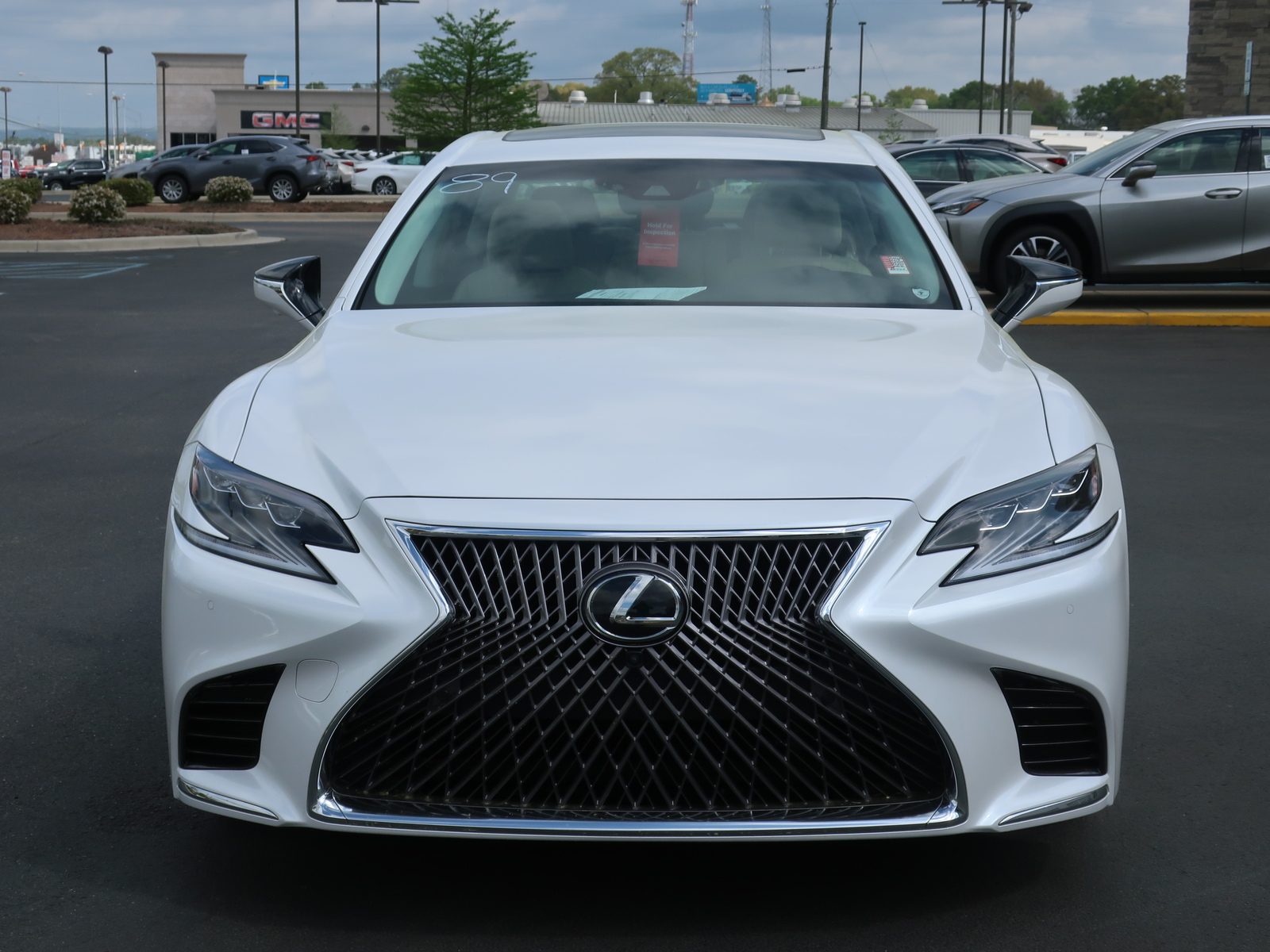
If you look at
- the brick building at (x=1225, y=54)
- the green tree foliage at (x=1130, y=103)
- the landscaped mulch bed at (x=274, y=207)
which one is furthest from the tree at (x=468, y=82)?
the green tree foliage at (x=1130, y=103)

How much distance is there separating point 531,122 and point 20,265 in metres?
34.4

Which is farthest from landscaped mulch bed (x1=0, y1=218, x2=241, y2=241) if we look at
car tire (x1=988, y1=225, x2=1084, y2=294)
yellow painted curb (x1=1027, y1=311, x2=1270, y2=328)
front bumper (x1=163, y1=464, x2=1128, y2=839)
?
front bumper (x1=163, y1=464, x2=1128, y2=839)

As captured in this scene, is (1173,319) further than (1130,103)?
No

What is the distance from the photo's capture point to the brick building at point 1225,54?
32.3 metres

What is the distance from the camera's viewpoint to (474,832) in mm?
2426

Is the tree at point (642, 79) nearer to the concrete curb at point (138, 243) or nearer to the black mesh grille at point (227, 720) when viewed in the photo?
the concrete curb at point (138, 243)

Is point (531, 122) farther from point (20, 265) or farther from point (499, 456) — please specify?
point (499, 456)

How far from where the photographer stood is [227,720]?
101 inches

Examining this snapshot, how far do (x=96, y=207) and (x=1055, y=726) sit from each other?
24.4 m

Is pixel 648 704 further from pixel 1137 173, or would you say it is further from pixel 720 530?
pixel 1137 173

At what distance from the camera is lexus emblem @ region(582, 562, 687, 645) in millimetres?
2354

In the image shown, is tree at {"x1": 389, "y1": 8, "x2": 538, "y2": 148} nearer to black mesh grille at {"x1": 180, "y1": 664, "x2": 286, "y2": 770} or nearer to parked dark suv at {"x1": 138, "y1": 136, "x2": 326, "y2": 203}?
parked dark suv at {"x1": 138, "y1": 136, "x2": 326, "y2": 203}

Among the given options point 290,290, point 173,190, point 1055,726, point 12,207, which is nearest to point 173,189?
point 173,190

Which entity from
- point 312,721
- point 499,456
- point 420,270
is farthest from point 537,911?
point 420,270
